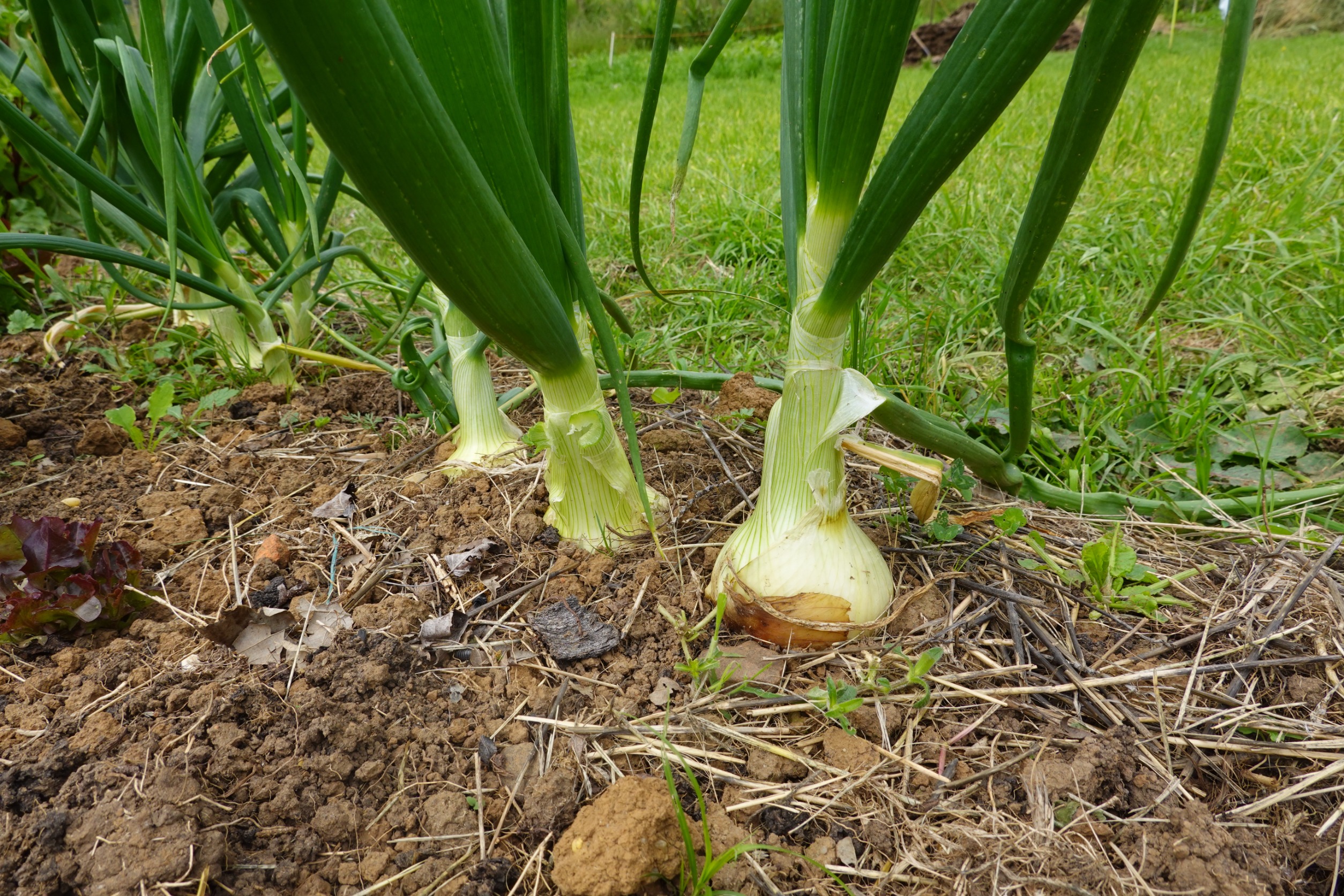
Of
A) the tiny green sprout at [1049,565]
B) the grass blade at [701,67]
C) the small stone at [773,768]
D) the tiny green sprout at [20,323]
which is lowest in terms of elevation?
the small stone at [773,768]

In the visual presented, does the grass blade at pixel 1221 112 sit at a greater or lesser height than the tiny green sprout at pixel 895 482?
greater

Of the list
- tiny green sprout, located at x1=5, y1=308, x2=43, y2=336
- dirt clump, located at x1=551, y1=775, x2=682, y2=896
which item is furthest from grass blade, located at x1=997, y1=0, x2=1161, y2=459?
tiny green sprout, located at x1=5, y1=308, x2=43, y2=336

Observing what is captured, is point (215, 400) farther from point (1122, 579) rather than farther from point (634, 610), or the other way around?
point (1122, 579)

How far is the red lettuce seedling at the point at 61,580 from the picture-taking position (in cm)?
88

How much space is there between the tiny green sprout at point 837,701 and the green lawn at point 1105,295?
0.48 meters

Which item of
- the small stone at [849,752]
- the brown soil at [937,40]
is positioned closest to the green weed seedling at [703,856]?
the small stone at [849,752]

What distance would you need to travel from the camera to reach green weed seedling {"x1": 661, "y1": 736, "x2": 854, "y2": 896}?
2.08 feet

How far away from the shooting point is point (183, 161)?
4.32 feet

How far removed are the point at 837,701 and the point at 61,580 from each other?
3.18ft

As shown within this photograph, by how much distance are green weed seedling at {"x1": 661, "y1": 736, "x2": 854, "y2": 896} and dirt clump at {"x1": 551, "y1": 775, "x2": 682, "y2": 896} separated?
0.01m

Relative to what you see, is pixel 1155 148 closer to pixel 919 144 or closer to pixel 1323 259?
pixel 1323 259

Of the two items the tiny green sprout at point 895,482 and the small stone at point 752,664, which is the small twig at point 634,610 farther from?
the tiny green sprout at point 895,482

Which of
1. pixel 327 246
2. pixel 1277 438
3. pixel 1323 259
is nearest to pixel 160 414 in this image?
pixel 327 246

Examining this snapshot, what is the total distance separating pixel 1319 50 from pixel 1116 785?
7.38 m
